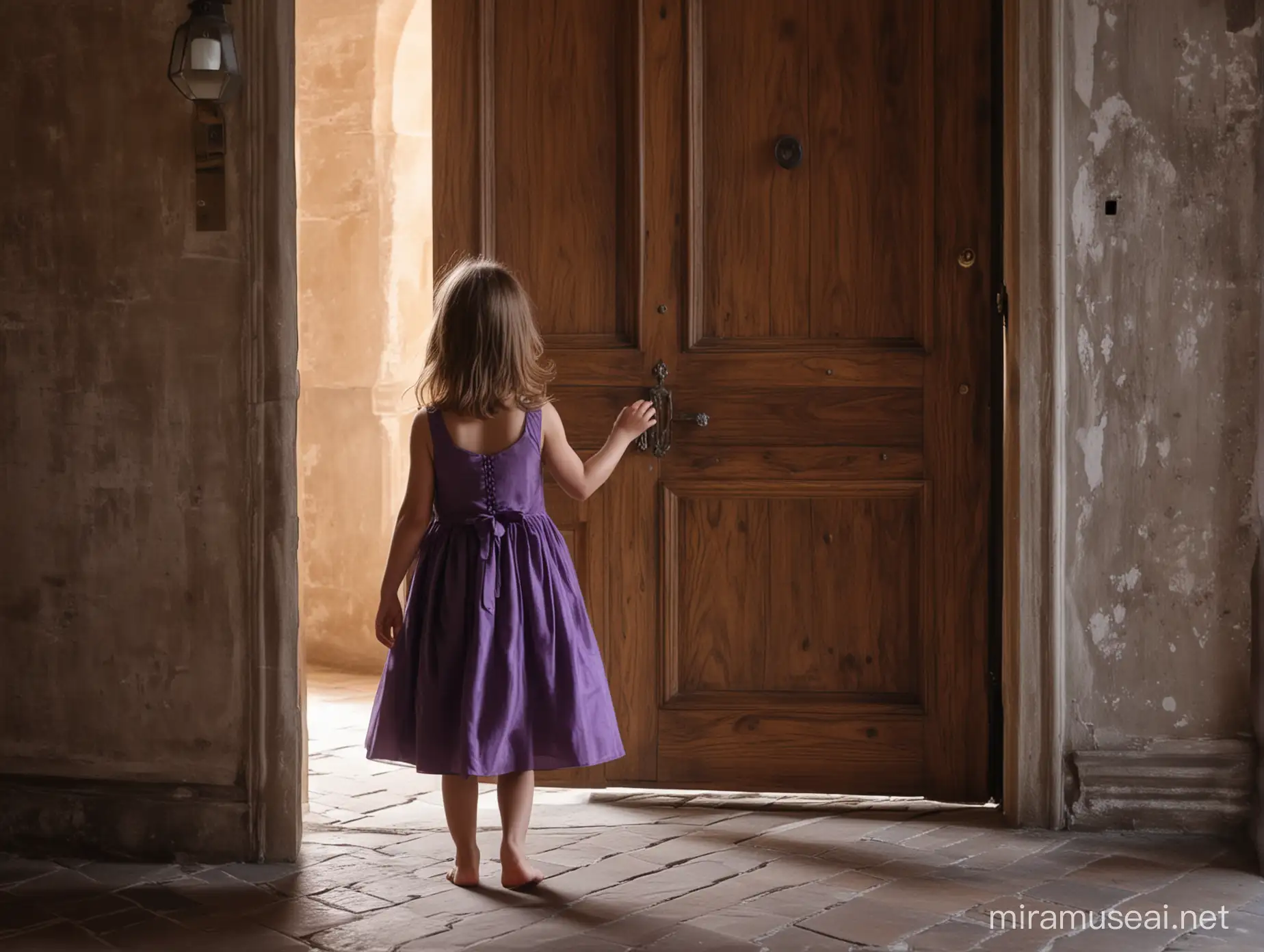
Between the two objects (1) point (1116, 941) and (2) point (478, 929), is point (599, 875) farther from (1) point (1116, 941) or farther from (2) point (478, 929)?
(1) point (1116, 941)

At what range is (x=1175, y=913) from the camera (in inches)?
127

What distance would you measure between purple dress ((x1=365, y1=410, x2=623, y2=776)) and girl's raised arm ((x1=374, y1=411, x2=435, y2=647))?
24 mm

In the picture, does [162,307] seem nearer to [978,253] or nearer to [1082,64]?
[978,253]

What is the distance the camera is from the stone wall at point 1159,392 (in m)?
3.83

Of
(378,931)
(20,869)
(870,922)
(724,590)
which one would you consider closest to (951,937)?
(870,922)

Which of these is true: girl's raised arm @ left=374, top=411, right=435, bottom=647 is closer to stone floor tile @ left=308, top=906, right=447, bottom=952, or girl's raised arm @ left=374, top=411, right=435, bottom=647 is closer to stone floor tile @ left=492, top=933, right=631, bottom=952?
stone floor tile @ left=308, top=906, right=447, bottom=952

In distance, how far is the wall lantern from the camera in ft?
11.9

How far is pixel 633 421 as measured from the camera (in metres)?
3.55

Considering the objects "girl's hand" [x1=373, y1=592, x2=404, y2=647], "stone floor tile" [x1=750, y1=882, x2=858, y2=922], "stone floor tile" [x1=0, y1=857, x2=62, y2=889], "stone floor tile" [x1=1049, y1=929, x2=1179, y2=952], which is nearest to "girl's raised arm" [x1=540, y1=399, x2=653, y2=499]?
"girl's hand" [x1=373, y1=592, x2=404, y2=647]

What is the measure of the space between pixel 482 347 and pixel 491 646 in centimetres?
73

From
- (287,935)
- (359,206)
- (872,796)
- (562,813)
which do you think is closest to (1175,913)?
(872,796)

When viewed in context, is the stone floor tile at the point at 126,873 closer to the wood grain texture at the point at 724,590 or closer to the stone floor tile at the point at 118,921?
the stone floor tile at the point at 118,921

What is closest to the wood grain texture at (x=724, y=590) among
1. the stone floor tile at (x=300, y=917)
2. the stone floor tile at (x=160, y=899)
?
the stone floor tile at (x=300, y=917)

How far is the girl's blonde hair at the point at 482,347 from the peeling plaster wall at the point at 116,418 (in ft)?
2.34
